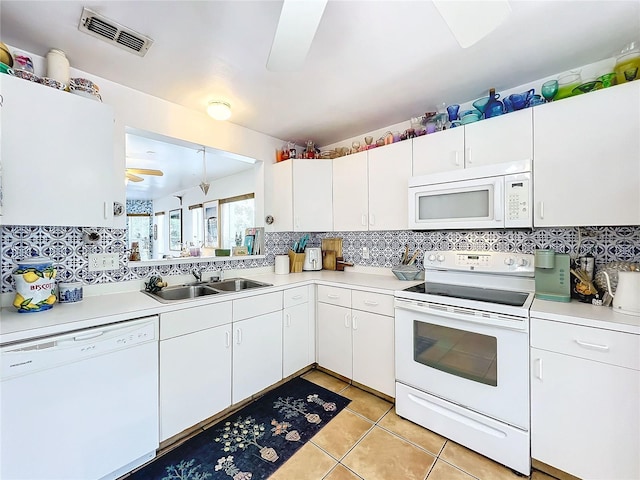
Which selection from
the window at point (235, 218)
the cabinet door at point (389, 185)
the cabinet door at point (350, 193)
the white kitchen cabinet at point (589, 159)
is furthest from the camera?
the window at point (235, 218)

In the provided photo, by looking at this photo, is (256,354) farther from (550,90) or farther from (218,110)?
(550,90)

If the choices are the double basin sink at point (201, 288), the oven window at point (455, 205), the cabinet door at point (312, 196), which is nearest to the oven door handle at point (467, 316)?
the oven window at point (455, 205)

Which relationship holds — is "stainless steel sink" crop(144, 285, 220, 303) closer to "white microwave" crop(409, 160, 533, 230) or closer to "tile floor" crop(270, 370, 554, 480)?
"tile floor" crop(270, 370, 554, 480)

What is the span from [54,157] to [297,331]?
6.56 feet

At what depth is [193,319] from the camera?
1.72m

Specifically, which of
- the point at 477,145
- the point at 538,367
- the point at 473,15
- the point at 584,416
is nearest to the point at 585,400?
the point at 584,416

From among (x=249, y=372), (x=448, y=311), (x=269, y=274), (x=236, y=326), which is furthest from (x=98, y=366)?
(x=448, y=311)

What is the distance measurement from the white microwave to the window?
2993 millimetres

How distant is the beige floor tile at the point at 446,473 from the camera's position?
1.44m

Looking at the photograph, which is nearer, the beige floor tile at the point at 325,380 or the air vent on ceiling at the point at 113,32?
the air vent on ceiling at the point at 113,32

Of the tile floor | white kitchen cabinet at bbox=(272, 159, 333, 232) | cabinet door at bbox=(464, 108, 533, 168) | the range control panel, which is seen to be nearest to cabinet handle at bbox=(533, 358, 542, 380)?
the tile floor

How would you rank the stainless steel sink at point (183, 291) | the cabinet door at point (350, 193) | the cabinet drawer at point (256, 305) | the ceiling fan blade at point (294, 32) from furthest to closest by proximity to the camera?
the cabinet door at point (350, 193) < the stainless steel sink at point (183, 291) < the cabinet drawer at point (256, 305) < the ceiling fan blade at point (294, 32)

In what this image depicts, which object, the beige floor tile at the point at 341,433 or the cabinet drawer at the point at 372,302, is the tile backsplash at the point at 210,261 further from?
the beige floor tile at the point at 341,433

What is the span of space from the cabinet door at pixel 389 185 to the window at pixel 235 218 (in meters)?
2.51
